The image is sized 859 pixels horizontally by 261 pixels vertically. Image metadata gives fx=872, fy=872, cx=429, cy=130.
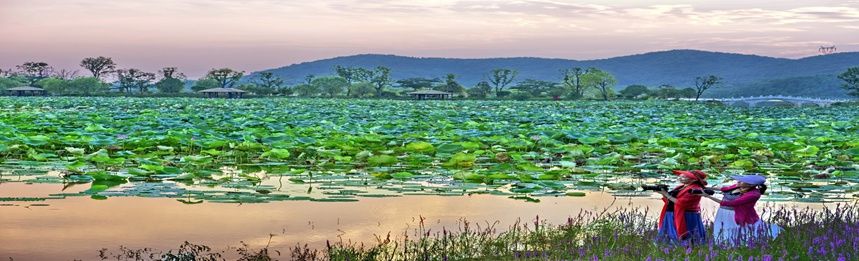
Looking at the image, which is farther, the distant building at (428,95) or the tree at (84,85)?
the tree at (84,85)

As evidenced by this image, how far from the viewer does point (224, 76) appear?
167 meters

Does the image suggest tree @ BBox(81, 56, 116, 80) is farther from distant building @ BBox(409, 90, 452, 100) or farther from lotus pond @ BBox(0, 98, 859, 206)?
lotus pond @ BBox(0, 98, 859, 206)

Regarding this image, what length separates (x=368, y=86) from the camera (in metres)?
151

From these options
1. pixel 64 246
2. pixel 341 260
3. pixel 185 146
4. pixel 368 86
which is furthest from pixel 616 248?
pixel 368 86

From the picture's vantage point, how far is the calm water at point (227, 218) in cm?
967

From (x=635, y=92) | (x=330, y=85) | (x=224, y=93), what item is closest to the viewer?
(x=224, y=93)

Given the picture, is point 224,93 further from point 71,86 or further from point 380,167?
point 380,167

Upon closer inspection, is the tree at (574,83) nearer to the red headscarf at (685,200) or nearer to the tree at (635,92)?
the tree at (635,92)

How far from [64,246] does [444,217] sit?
14.9 feet

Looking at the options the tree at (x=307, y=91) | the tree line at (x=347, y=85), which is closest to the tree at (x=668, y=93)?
the tree line at (x=347, y=85)

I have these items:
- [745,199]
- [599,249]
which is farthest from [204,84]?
[745,199]

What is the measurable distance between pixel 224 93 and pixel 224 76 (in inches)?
985

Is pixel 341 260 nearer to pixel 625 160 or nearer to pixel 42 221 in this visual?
pixel 42 221

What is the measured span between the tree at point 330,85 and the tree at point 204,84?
18854mm
